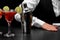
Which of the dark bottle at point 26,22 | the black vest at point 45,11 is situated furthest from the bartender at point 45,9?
the dark bottle at point 26,22

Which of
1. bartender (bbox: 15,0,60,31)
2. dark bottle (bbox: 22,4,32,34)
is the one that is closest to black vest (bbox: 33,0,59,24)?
bartender (bbox: 15,0,60,31)

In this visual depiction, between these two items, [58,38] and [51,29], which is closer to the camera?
[58,38]

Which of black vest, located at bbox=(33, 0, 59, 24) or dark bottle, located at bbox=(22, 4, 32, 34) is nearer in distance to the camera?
dark bottle, located at bbox=(22, 4, 32, 34)

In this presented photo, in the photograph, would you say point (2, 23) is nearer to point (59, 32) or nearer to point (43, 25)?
point (43, 25)

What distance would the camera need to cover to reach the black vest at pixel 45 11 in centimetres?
228

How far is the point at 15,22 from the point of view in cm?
177

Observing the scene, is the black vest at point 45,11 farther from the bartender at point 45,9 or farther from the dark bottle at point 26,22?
the dark bottle at point 26,22

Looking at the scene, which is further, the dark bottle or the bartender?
the bartender

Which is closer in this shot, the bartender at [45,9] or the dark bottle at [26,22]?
the dark bottle at [26,22]

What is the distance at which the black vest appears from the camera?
2.28m

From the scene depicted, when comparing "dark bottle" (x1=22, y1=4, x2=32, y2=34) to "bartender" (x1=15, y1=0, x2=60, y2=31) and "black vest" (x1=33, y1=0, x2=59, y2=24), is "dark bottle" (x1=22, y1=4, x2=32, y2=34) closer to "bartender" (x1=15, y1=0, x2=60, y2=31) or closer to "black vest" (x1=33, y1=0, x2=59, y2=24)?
"bartender" (x1=15, y1=0, x2=60, y2=31)

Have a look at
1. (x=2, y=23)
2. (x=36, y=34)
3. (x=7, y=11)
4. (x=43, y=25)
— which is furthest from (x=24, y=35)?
(x=2, y=23)

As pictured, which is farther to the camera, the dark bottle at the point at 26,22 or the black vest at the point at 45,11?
the black vest at the point at 45,11

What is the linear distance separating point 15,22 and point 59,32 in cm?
49
